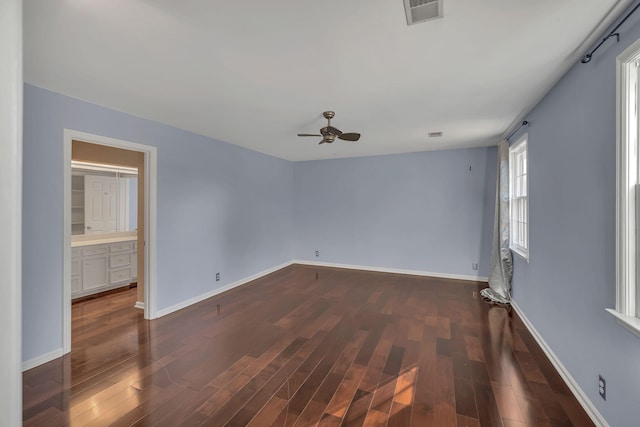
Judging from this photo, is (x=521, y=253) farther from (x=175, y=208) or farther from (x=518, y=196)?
(x=175, y=208)

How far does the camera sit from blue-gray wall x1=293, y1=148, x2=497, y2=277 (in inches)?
210

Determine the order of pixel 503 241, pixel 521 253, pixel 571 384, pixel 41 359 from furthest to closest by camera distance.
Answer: pixel 503 241
pixel 521 253
pixel 41 359
pixel 571 384

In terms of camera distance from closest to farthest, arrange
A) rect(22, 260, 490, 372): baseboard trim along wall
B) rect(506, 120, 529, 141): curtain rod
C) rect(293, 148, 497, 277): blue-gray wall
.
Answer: rect(22, 260, 490, 372): baseboard trim along wall → rect(506, 120, 529, 141): curtain rod → rect(293, 148, 497, 277): blue-gray wall

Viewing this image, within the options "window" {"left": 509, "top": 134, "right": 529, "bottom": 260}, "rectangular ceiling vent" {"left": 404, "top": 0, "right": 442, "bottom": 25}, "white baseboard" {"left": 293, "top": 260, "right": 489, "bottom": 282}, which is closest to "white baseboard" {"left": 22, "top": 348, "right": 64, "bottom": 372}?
"rectangular ceiling vent" {"left": 404, "top": 0, "right": 442, "bottom": 25}

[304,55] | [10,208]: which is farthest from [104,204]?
[10,208]

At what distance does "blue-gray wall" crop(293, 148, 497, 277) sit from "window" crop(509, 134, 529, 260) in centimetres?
110

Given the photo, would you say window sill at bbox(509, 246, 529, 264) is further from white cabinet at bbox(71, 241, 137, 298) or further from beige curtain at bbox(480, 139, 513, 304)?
white cabinet at bbox(71, 241, 137, 298)

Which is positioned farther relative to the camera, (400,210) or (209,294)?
(400,210)

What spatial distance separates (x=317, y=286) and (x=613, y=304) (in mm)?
3849

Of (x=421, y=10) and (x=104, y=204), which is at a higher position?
(x=421, y=10)

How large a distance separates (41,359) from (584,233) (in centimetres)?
462

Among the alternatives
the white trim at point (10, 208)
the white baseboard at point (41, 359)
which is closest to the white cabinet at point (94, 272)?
the white baseboard at point (41, 359)

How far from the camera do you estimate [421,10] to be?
5.26 feet

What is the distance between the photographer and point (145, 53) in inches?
80.4
